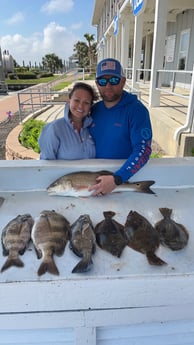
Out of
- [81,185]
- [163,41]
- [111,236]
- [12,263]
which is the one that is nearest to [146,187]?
[81,185]

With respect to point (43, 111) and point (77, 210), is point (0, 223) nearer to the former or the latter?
point (77, 210)

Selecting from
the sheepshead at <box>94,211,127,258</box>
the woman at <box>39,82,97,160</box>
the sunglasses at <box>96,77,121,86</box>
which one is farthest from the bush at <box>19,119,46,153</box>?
the sheepshead at <box>94,211,127,258</box>

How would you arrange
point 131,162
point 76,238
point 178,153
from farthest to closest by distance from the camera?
point 178,153 < point 131,162 < point 76,238

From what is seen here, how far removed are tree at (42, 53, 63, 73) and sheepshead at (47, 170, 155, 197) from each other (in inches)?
3123

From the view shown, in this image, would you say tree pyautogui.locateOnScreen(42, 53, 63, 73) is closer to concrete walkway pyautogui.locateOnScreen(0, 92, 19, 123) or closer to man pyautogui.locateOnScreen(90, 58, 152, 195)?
concrete walkway pyautogui.locateOnScreen(0, 92, 19, 123)

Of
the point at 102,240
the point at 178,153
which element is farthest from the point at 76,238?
the point at 178,153

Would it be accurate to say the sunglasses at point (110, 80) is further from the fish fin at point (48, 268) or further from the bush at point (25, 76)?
the bush at point (25, 76)

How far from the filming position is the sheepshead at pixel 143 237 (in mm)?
1186

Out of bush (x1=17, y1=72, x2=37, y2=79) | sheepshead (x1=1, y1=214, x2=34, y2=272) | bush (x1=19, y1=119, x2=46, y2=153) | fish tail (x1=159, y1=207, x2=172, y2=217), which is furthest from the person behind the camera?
bush (x1=17, y1=72, x2=37, y2=79)

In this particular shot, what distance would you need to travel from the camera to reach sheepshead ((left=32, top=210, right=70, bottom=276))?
1129mm

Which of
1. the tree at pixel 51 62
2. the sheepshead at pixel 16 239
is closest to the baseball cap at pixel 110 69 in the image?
the sheepshead at pixel 16 239

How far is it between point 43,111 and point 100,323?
9112 mm

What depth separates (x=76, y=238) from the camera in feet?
4.07

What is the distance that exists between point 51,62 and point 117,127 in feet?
267
